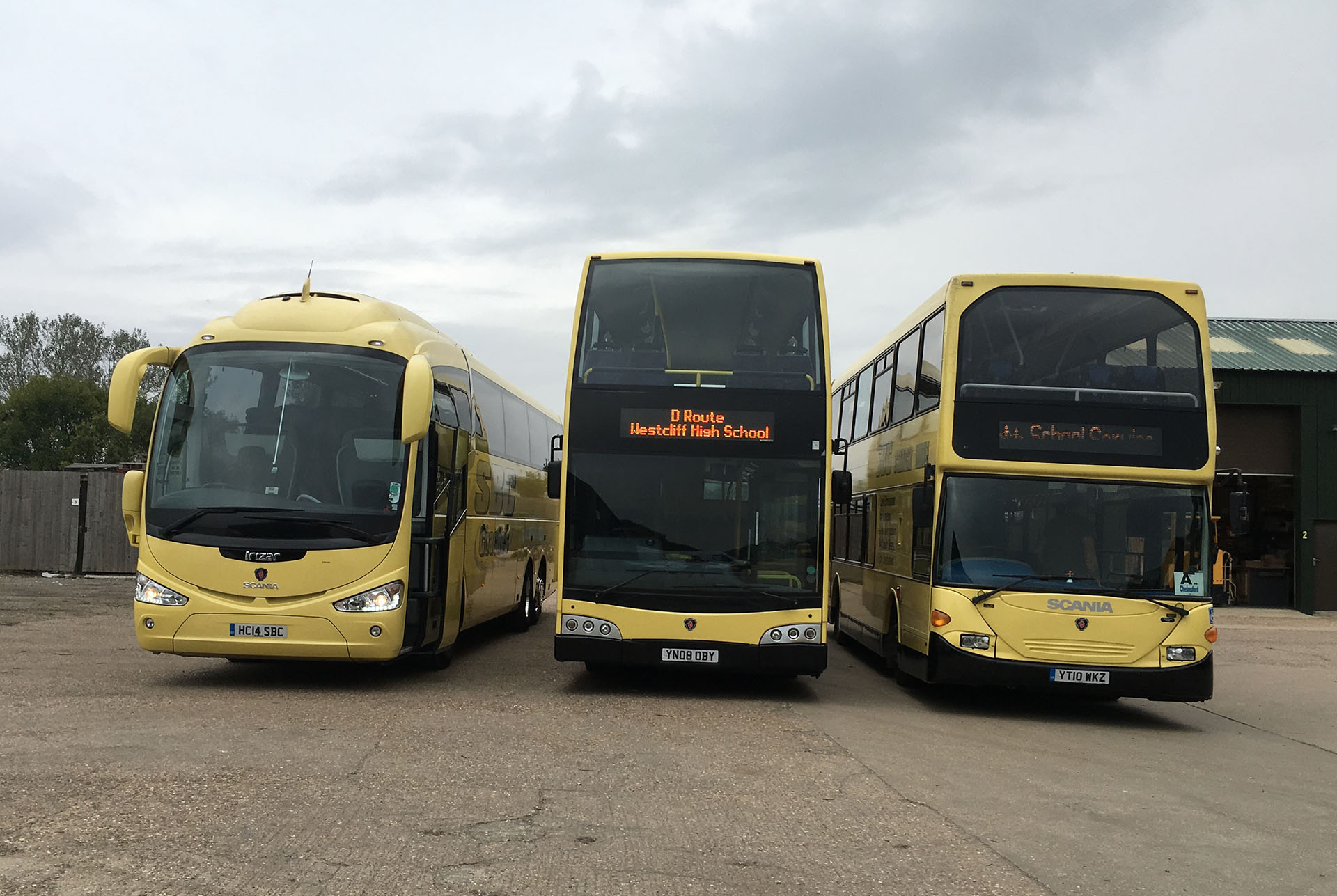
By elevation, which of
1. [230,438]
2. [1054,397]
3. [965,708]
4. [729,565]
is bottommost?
[965,708]

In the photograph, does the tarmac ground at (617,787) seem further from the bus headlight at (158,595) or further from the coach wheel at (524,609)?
the coach wheel at (524,609)

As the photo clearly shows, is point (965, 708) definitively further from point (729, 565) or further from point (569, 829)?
point (569, 829)

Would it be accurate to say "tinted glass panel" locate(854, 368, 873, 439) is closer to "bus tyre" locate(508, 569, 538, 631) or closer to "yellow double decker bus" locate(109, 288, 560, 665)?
"bus tyre" locate(508, 569, 538, 631)

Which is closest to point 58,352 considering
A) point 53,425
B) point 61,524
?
point 53,425

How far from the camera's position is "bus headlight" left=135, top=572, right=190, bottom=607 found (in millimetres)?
10941

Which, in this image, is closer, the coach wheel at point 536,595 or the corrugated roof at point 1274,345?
the coach wheel at point 536,595

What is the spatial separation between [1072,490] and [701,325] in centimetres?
385

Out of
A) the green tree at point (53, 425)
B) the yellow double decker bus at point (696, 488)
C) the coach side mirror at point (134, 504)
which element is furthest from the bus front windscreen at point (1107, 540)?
the green tree at point (53, 425)

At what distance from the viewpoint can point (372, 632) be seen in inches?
434

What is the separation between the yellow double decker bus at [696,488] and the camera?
11609mm

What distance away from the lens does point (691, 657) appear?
456 inches

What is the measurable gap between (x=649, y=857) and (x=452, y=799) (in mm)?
1537

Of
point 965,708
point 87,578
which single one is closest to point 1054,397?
point 965,708

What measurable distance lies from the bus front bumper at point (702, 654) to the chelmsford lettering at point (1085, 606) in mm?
2219
